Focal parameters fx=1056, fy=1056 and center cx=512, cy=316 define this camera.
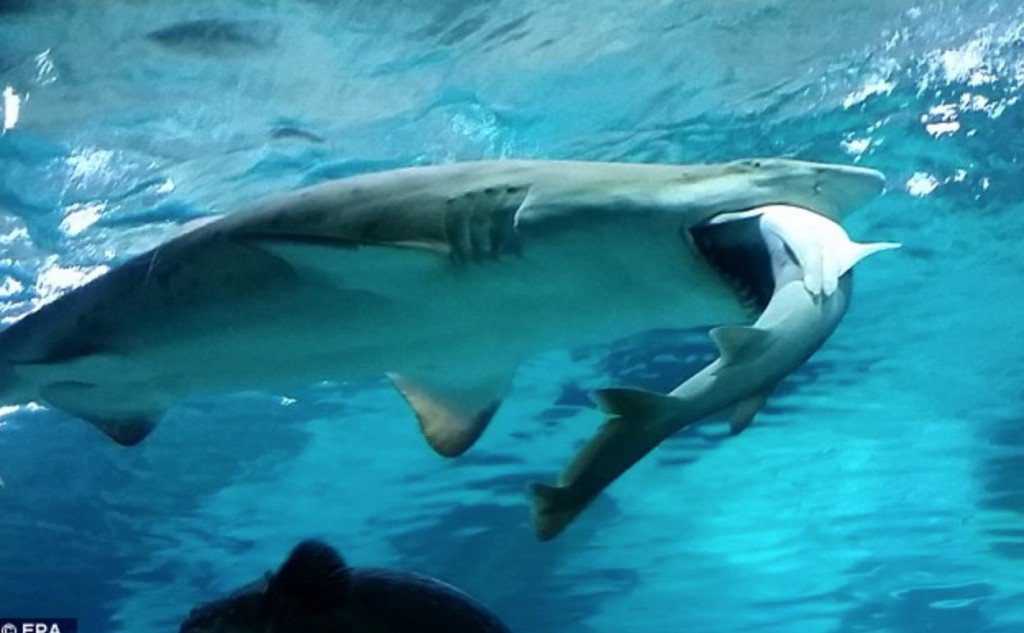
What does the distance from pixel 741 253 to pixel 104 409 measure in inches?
132

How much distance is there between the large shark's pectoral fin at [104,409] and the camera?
4.74m

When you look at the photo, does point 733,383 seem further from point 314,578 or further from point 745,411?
point 314,578

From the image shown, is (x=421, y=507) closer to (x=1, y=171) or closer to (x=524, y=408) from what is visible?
(x=524, y=408)

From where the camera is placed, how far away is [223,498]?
782 inches

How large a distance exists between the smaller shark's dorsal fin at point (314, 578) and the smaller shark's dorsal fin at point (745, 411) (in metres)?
0.79

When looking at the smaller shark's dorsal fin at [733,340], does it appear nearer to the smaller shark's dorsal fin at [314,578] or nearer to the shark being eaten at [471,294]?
the shark being eaten at [471,294]

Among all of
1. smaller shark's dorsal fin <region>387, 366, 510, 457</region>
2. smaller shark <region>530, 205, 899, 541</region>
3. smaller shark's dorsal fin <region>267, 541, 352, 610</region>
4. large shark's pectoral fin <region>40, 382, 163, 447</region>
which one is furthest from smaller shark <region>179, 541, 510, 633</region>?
large shark's pectoral fin <region>40, 382, 163, 447</region>

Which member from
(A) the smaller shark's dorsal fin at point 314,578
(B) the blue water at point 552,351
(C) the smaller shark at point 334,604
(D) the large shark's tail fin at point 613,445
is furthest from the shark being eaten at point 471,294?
(B) the blue water at point 552,351

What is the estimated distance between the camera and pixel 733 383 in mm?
1901

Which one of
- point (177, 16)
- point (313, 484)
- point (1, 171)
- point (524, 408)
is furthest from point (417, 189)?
point (313, 484)

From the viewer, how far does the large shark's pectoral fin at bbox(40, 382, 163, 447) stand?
474cm

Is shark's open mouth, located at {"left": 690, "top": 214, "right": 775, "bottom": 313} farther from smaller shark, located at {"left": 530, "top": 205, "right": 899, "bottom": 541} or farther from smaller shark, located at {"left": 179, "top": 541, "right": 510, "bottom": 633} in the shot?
smaller shark, located at {"left": 179, "top": 541, "right": 510, "bottom": 633}

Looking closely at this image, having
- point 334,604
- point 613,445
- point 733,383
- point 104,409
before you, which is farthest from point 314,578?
point 104,409

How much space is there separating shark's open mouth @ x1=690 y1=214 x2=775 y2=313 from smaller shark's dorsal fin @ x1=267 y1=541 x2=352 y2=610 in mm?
1212
